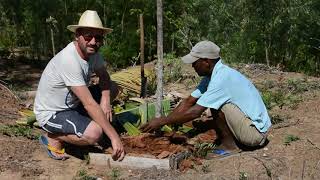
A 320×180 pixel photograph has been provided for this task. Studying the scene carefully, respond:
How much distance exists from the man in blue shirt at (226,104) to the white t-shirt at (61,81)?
751 mm

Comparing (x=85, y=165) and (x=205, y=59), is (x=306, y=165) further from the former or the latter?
(x=85, y=165)

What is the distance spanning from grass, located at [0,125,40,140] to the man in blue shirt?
1.24m

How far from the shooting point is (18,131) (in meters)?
5.62

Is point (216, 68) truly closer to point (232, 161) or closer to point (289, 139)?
point (232, 161)

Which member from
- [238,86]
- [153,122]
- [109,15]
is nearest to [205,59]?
[238,86]

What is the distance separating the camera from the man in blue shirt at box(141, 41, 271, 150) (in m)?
4.88

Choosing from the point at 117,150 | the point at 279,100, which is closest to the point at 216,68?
the point at 117,150

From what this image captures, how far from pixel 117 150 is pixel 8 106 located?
8.10 ft

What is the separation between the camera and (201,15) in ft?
35.2

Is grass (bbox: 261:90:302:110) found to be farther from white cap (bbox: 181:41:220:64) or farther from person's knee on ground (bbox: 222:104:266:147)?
white cap (bbox: 181:41:220:64)

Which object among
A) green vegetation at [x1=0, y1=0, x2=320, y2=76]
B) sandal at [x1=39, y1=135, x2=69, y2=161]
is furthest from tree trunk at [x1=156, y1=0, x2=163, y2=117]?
green vegetation at [x1=0, y1=0, x2=320, y2=76]

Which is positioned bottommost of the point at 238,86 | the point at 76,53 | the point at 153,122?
the point at 153,122

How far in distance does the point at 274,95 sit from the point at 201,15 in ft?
13.5

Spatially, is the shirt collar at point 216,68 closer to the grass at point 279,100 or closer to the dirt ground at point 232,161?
the dirt ground at point 232,161
